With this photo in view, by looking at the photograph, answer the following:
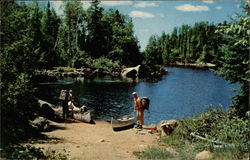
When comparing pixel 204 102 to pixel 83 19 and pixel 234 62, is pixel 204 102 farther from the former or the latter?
pixel 83 19

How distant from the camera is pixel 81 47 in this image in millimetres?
73500

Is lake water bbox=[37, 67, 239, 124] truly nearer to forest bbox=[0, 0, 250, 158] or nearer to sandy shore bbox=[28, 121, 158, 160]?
forest bbox=[0, 0, 250, 158]

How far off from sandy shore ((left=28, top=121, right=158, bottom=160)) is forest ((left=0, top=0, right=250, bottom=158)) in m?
1.81

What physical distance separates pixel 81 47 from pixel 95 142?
197 feet

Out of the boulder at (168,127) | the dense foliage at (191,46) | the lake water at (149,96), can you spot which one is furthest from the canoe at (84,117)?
the dense foliage at (191,46)

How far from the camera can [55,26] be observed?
8994 cm

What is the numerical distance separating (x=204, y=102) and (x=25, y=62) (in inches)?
1034

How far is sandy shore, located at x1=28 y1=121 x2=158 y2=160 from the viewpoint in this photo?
501 inches

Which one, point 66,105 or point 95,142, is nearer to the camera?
point 95,142

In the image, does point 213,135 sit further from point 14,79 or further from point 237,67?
point 14,79

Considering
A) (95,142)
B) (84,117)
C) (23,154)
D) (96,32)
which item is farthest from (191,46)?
(23,154)

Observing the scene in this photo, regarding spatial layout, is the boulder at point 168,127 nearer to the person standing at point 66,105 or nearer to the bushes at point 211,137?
the bushes at point 211,137

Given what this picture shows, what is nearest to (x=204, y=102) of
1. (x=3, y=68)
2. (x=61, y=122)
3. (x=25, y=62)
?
(x=61, y=122)

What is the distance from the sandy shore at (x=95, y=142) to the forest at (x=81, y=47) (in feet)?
5.95
